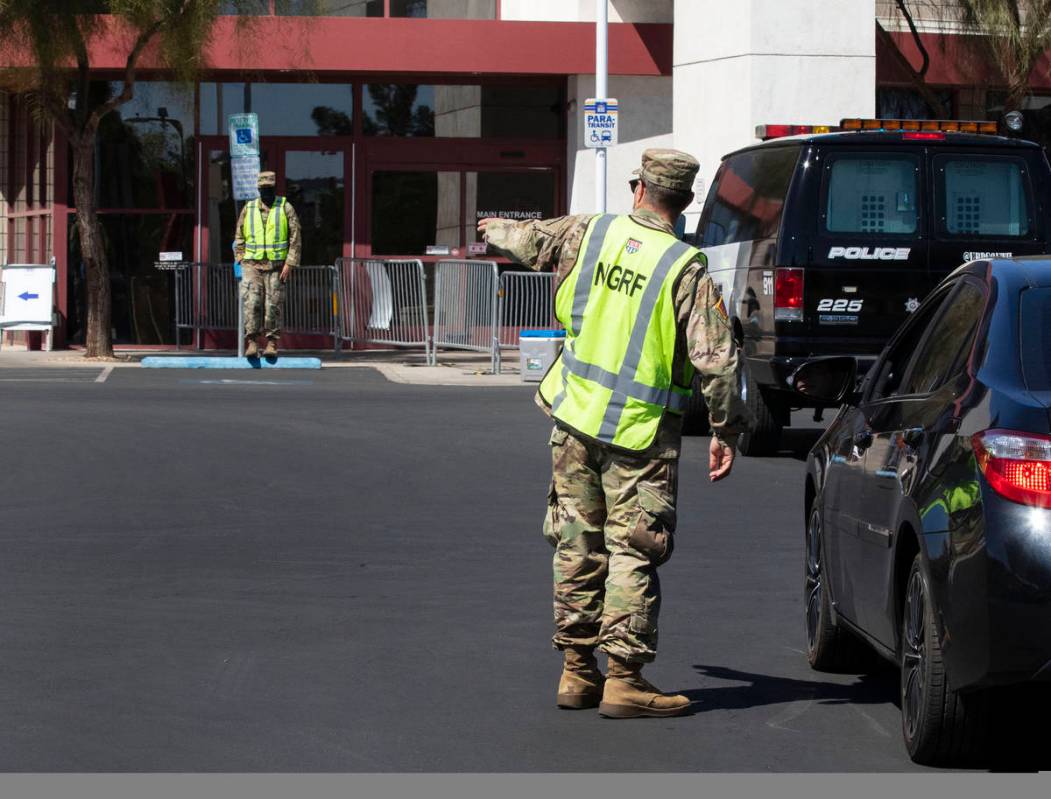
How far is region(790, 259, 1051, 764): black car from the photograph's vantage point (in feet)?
17.6

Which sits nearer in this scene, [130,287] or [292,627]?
[292,627]

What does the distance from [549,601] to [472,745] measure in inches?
106

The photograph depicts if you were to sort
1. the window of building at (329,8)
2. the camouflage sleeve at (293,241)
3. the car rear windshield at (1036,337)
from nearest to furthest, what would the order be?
1. the car rear windshield at (1036,337)
2. the camouflage sleeve at (293,241)
3. the window of building at (329,8)

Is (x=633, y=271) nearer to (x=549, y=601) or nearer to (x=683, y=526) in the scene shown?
(x=549, y=601)

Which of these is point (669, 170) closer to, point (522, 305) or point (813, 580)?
point (813, 580)

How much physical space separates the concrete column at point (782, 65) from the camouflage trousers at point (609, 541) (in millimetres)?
18518

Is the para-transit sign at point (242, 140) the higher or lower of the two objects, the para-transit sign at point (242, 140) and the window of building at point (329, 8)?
the lower

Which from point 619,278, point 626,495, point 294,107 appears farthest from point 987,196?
point 294,107

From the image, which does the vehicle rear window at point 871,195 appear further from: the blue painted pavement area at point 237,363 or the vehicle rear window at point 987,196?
the blue painted pavement area at point 237,363

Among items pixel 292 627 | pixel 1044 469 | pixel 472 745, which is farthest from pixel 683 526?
pixel 1044 469

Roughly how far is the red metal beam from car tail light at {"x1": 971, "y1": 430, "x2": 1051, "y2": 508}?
21.9 metres

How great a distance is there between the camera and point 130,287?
28.3 m

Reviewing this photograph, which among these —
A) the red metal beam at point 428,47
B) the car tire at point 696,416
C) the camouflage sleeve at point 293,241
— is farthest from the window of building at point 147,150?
the car tire at point 696,416

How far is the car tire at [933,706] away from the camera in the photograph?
5707 mm
